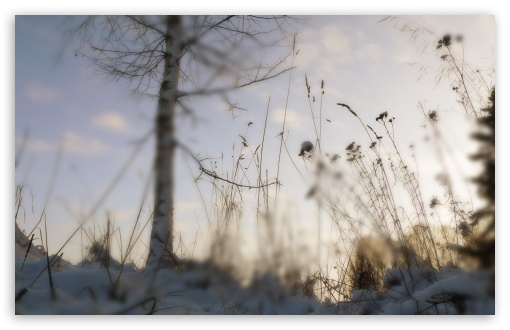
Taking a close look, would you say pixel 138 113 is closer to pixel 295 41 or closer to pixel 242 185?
pixel 242 185

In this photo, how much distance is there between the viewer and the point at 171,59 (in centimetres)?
260

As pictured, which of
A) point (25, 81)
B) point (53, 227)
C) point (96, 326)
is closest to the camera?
point (96, 326)

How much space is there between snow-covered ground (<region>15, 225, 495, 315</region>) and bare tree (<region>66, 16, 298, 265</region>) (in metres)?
0.18

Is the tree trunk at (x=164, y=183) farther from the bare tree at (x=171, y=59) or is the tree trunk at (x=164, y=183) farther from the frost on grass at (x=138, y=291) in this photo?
the frost on grass at (x=138, y=291)

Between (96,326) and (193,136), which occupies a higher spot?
(193,136)

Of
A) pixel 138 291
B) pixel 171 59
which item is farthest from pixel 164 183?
pixel 171 59

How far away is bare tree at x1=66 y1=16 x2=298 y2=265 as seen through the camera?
216cm

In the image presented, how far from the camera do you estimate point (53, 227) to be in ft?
6.44

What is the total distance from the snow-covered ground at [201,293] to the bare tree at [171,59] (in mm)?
179

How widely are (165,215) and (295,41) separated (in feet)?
3.17

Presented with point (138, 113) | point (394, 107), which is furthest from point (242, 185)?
point (394, 107)

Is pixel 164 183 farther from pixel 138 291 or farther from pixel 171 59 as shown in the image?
pixel 171 59

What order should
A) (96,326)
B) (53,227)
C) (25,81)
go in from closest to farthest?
(96,326) < (53,227) < (25,81)

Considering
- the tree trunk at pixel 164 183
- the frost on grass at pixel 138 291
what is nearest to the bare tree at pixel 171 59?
the tree trunk at pixel 164 183
